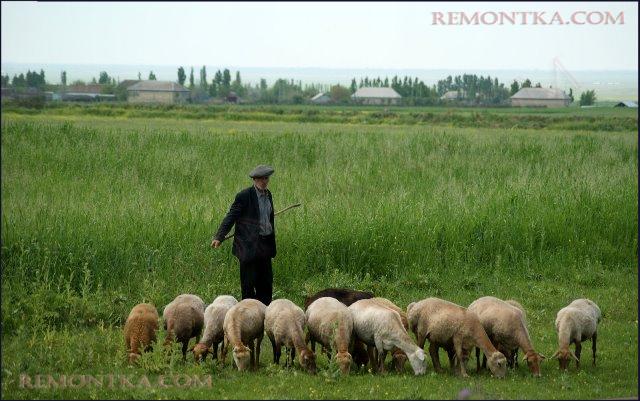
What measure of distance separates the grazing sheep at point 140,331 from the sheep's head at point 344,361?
2302 millimetres

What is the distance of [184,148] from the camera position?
27.0m

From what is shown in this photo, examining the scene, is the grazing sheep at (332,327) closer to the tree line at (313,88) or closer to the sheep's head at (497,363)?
the sheep's head at (497,363)

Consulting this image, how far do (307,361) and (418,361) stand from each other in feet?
4.06

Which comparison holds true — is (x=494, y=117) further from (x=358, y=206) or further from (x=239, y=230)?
(x=239, y=230)

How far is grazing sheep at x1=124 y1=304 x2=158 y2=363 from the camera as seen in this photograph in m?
10.1

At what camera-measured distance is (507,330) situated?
991 cm

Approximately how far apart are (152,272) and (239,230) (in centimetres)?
310

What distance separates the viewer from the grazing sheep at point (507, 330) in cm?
974

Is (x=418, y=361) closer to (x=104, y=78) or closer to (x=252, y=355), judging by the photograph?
(x=252, y=355)

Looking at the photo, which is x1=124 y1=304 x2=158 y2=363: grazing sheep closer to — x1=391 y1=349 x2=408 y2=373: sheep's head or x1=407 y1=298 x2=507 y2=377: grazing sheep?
x1=391 y1=349 x2=408 y2=373: sheep's head

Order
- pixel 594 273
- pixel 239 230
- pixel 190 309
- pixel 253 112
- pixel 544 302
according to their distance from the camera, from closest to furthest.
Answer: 1. pixel 190 309
2. pixel 239 230
3. pixel 544 302
4. pixel 594 273
5. pixel 253 112

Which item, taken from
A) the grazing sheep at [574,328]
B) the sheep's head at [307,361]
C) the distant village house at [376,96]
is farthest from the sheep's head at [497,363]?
the distant village house at [376,96]

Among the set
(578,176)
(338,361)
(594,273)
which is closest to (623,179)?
(578,176)

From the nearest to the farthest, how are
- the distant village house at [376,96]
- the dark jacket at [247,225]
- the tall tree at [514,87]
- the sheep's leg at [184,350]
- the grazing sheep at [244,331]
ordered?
1. the grazing sheep at [244,331]
2. the sheep's leg at [184,350]
3. the dark jacket at [247,225]
4. the tall tree at [514,87]
5. the distant village house at [376,96]
